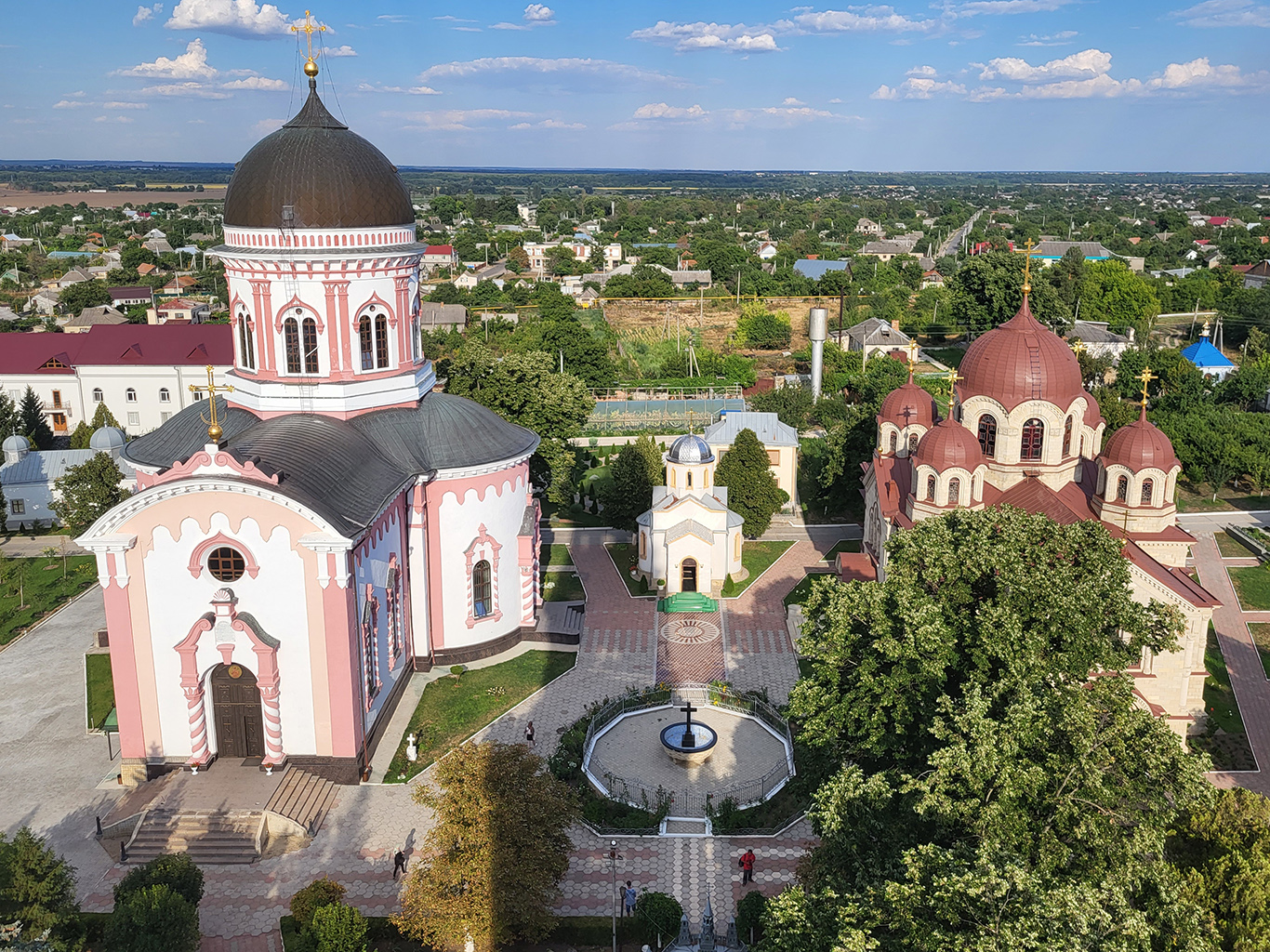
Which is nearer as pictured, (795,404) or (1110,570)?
(1110,570)

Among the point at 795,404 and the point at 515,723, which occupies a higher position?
the point at 795,404

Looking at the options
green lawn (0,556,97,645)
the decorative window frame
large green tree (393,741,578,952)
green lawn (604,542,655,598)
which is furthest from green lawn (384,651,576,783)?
green lawn (0,556,97,645)

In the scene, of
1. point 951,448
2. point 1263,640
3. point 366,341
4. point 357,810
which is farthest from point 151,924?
point 1263,640

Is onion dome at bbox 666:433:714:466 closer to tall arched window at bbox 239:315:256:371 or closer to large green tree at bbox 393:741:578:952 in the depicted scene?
tall arched window at bbox 239:315:256:371

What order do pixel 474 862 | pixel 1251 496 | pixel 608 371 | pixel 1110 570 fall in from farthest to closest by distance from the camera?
pixel 608 371 → pixel 1251 496 → pixel 1110 570 → pixel 474 862

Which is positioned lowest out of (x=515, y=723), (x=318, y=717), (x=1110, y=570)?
(x=515, y=723)

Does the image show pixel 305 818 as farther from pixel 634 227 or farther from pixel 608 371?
pixel 634 227

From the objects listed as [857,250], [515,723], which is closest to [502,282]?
[857,250]
